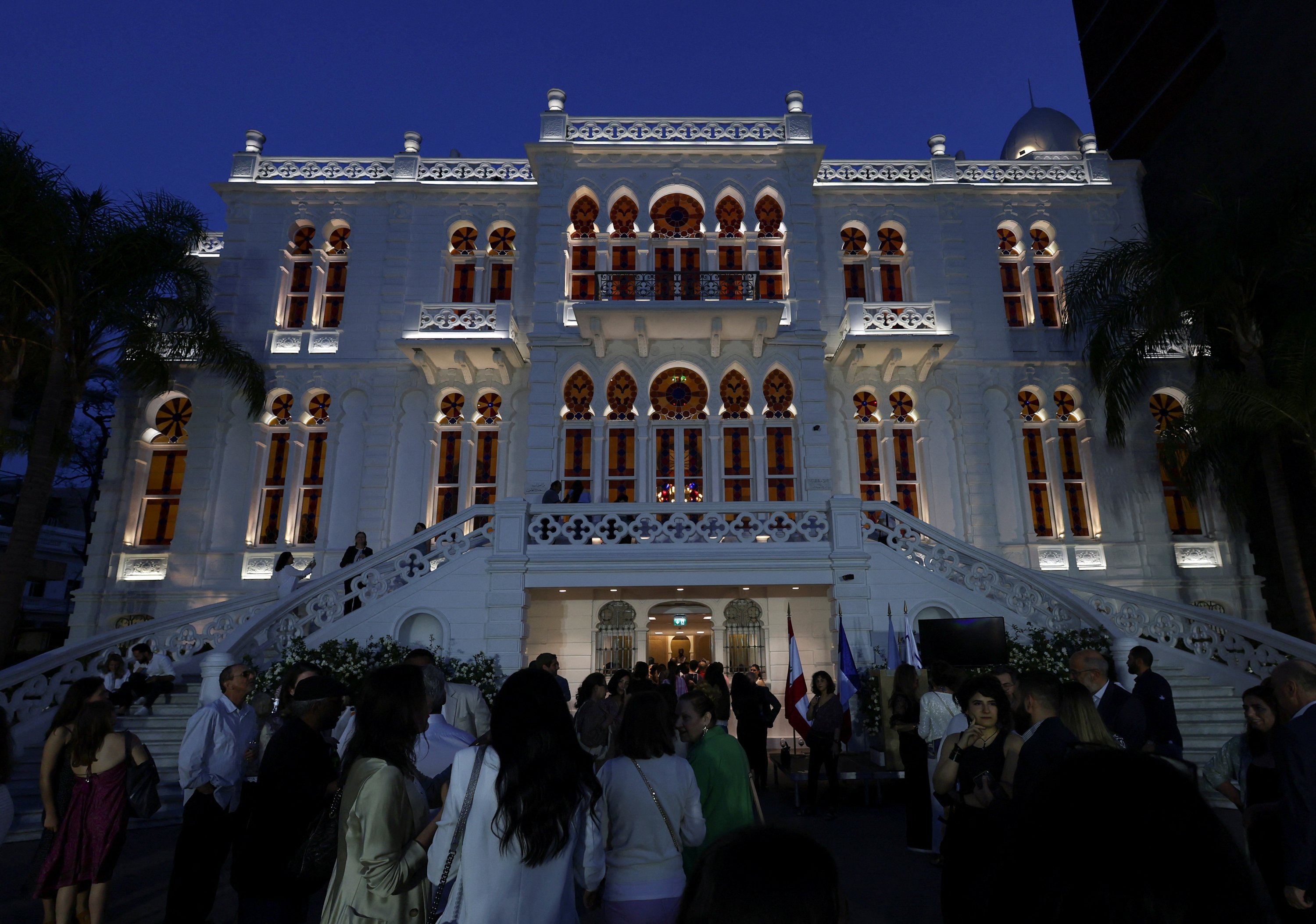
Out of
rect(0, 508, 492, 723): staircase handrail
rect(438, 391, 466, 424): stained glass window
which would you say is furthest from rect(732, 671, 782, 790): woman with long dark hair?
rect(438, 391, 466, 424): stained glass window

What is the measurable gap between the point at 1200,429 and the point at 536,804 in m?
16.6

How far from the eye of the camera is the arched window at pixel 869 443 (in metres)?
19.1

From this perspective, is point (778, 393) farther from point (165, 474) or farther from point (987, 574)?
point (165, 474)

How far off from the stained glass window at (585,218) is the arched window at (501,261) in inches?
65.7

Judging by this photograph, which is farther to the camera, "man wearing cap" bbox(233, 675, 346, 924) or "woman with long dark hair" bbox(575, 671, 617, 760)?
"woman with long dark hair" bbox(575, 671, 617, 760)

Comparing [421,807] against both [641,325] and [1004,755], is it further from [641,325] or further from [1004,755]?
[641,325]

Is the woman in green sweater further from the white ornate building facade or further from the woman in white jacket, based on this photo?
the white ornate building facade

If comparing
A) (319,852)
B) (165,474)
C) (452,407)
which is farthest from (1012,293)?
(165,474)

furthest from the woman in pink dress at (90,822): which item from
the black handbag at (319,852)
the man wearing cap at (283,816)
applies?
the black handbag at (319,852)

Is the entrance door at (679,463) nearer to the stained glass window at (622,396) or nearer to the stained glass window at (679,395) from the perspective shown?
the stained glass window at (679,395)

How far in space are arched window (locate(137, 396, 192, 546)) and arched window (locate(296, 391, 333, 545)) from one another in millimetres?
2724

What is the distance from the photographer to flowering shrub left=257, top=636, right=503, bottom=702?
477 inches

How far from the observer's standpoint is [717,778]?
4.44m

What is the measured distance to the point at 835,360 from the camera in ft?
64.1
